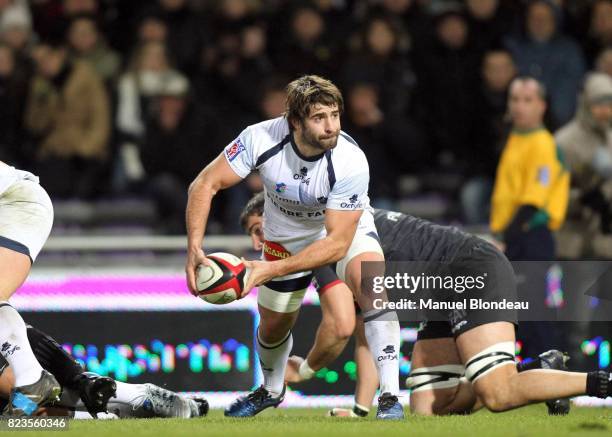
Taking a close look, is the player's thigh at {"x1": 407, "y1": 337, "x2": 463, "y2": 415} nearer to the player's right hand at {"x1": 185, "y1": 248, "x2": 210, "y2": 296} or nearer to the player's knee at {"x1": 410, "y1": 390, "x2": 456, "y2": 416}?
the player's knee at {"x1": 410, "y1": 390, "x2": 456, "y2": 416}

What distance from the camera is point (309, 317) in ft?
34.2

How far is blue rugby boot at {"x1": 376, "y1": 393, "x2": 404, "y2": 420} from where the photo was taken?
766cm

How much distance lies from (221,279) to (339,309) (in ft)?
4.70

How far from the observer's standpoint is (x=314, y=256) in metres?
7.53

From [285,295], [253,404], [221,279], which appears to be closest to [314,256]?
[221,279]

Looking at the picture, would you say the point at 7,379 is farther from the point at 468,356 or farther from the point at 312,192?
the point at 468,356

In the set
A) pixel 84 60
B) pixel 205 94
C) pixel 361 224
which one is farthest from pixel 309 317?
pixel 84 60

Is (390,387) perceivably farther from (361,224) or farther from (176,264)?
(176,264)

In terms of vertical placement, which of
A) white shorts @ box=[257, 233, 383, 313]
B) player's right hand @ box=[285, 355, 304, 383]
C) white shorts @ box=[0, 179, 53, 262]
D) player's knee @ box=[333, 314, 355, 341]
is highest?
white shorts @ box=[0, 179, 53, 262]

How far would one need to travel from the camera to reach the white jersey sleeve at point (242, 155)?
7816mm

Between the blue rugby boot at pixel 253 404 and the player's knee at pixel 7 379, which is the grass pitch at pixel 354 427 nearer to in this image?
the blue rugby boot at pixel 253 404

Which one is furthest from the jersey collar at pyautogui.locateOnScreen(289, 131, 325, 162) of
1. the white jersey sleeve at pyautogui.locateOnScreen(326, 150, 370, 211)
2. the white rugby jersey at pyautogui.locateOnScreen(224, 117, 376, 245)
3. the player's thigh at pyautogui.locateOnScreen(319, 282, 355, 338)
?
the player's thigh at pyautogui.locateOnScreen(319, 282, 355, 338)

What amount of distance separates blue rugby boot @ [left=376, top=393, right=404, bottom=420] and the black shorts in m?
0.64

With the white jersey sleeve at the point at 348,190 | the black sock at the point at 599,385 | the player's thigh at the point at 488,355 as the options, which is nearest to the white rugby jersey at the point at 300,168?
the white jersey sleeve at the point at 348,190
